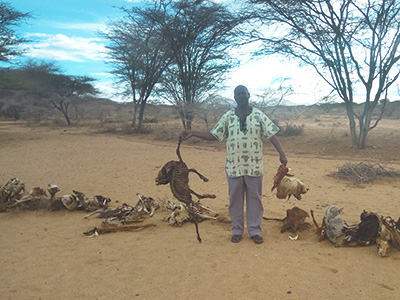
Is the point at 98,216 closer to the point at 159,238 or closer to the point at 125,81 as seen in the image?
the point at 159,238

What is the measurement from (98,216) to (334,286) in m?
3.18

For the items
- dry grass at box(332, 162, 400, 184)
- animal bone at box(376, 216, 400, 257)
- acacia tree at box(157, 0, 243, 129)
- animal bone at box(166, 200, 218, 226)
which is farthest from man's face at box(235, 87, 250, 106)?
acacia tree at box(157, 0, 243, 129)

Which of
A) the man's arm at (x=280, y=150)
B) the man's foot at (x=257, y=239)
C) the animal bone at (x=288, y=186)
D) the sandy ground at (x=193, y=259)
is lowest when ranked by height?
the sandy ground at (x=193, y=259)

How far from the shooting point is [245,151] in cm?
337

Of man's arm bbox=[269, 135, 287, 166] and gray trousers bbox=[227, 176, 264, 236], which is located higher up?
man's arm bbox=[269, 135, 287, 166]

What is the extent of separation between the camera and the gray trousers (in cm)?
344

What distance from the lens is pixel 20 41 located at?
54.9 ft

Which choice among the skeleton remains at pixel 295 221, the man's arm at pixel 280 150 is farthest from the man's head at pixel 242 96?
the skeleton remains at pixel 295 221

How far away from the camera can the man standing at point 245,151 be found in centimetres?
337

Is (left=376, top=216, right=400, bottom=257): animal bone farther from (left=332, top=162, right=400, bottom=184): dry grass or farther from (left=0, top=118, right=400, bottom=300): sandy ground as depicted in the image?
(left=332, top=162, right=400, bottom=184): dry grass

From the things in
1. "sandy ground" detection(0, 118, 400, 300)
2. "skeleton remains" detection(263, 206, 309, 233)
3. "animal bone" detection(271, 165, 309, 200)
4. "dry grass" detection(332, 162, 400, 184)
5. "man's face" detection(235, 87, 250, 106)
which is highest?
"man's face" detection(235, 87, 250, 106)

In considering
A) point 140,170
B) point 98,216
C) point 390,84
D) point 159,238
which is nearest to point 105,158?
point 140,170

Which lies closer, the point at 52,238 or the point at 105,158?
the point at 52,238

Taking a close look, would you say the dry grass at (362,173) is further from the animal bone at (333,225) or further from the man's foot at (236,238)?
the man's foot at (236,238)
